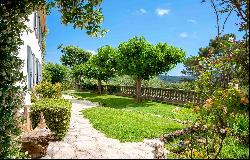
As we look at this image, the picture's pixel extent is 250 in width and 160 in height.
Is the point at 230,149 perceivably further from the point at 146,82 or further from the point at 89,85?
the point at 89,85

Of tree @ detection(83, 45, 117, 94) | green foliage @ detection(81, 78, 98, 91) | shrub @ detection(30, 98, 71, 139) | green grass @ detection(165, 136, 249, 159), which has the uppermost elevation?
tree @ detection(83, 45, 117, 94)

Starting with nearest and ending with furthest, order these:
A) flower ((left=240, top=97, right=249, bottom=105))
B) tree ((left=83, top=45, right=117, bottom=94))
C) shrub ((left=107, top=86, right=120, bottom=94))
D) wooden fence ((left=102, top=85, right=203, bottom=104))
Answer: flower ((left=240, top=97, right=249, bottom=105))
wooden fence ((left=102, top=85, right=203, bottom=104))
tree ((left=83, top=45, right=117, bottom=94))
shrub ((left=107, top=86, right=120, bottom=94))

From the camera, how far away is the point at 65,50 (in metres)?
77.4

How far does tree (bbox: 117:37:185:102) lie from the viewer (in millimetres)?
27328

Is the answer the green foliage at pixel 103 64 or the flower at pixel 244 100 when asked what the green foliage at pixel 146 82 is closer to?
the green foliage at pixel 103 64

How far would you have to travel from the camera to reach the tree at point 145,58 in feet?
89.7

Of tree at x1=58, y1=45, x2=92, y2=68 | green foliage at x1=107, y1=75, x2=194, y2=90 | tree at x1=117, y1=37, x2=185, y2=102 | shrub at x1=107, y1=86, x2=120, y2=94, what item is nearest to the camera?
tree at x1=117, y1=37, x2=185, y2=102

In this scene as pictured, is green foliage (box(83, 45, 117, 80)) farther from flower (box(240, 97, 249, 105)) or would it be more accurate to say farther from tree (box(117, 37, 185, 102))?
flower (box(240, 97, 249, 105))

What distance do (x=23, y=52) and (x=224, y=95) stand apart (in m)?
8.11

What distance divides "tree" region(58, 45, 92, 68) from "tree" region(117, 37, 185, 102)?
47.8 meters

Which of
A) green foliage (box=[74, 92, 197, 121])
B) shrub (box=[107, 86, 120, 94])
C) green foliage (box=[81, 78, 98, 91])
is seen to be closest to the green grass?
green foliage (box=[74, 92, 197, 121])

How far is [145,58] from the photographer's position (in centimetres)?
2731

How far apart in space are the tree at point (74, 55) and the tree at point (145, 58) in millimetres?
47759

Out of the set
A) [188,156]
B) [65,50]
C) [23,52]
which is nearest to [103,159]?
[188,156]
